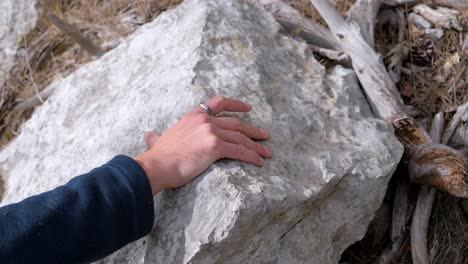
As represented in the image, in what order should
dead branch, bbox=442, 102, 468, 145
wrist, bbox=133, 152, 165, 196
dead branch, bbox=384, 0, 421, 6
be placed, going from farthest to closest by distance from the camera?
dead branch, bbox=384, 0, 421, 6
dead branch, bbox=442, 102, 468, 145
wrist, bbox=133, 152, 165, 196

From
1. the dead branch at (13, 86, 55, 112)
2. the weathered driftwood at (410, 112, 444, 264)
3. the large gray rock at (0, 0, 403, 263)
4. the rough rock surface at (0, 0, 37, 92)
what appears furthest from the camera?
the rough rock surface at (0, 0, 37, 92)

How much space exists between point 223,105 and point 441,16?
75.4 inches

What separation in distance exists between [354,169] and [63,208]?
1233 mm

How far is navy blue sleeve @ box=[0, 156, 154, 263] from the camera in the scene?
62.5 inches

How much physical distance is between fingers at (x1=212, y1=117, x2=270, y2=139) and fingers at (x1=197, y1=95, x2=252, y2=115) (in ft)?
0.20

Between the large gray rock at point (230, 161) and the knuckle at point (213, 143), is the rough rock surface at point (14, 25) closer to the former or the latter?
the large gray rock at point (230, 161)

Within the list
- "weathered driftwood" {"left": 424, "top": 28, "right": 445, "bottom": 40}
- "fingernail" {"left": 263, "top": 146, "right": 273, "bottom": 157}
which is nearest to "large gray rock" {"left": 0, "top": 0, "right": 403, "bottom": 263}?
"fingernail" {"left": 263, "top": 146, "right": 273, "bottom": 157}

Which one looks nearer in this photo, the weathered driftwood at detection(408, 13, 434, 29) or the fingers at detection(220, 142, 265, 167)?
the fingers at detection(220, 142, 265, 167)

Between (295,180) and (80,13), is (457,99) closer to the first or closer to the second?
(295,180)

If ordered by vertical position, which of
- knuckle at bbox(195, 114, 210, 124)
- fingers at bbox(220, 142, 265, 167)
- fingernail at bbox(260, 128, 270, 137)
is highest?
knuckle at bbox(195, 114, 210, 124)

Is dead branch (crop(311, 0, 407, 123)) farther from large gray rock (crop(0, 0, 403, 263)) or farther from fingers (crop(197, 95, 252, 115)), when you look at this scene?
fingers (crop(197, 95, 252, 115))

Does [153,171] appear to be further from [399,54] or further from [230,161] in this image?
[399,54]

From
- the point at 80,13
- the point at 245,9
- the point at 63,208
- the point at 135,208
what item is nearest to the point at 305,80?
the point at 245,9

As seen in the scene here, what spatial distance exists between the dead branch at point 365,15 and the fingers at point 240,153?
1.45 meters
